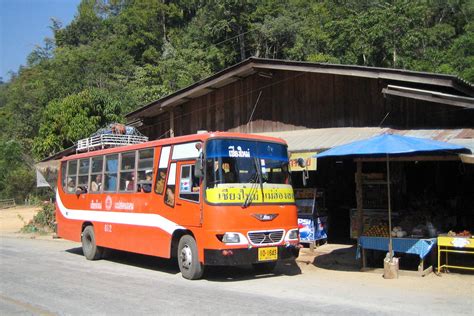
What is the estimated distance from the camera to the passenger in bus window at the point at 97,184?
12.7m

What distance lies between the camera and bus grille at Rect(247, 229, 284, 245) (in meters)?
9.06

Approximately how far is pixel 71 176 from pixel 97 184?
1778mm

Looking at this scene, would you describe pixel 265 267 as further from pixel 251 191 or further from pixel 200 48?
pixel 200 48

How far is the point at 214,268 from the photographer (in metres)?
10.7

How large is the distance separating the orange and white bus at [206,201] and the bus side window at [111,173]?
64 millimetres

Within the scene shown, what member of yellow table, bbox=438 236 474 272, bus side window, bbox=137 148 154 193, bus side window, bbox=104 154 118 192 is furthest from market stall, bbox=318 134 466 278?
bus side window, bbox=104 154 118 192

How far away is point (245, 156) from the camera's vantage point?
9.39 meters

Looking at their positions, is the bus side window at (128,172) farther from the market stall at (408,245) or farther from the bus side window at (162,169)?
the market stall at (408,245)

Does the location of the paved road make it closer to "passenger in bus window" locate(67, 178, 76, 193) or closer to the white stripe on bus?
the white stripe on bus

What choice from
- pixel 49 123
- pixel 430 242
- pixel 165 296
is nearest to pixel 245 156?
pixel 165 296

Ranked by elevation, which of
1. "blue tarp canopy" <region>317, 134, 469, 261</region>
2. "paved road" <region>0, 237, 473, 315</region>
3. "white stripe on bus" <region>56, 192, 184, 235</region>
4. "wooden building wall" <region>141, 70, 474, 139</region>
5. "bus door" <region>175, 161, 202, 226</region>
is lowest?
"paved road" <region>0, 237, 473, 315</region>

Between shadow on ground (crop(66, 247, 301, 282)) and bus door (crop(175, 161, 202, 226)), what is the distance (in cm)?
132

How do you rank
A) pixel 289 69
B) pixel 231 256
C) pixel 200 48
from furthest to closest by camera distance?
pixel 200 48 < pixel 289 69 < pixel 231 256

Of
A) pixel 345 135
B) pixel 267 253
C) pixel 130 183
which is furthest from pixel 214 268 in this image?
pixel 345 135
